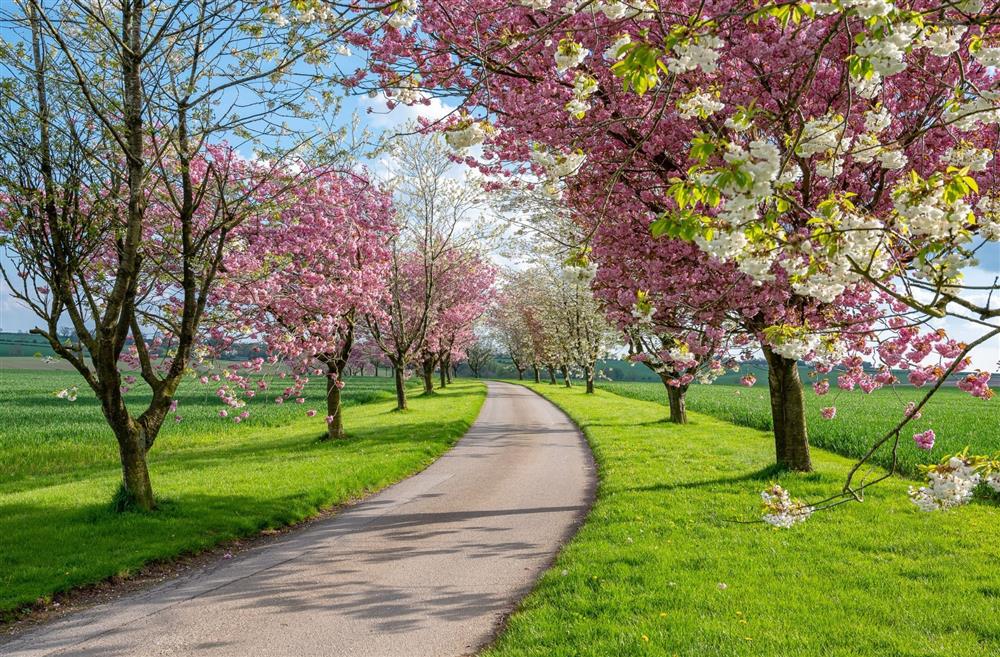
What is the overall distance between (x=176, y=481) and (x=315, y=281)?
6.34 m

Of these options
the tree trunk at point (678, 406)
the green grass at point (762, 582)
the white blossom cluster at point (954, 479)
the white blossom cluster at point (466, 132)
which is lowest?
the green grass at point (762, 582)

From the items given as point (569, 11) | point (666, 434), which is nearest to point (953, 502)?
point (569, 11)

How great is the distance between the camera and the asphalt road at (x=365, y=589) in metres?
6.00

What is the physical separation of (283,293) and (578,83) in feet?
44.5

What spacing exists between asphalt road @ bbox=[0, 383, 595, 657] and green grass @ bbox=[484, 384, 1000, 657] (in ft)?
2.19

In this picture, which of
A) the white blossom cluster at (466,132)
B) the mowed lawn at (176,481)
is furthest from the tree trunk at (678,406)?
Result: the white blossom cluster at (466,132)

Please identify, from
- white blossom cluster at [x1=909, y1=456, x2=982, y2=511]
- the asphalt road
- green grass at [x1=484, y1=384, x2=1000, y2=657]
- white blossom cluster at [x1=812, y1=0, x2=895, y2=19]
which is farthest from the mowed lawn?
white blossom cluster at [x1=812, y1=0, x2=895, y2=19]

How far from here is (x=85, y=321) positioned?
10703 millimetres

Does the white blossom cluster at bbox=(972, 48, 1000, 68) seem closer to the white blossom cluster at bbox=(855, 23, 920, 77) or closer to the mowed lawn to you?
the white blossom cluster at bbox=(855, 23, 920, 77)

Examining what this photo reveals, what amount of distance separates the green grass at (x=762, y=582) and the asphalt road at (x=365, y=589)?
26.3 inches

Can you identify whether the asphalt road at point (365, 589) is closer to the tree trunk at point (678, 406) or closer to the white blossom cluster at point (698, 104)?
the white blossom cluster at point (698, 104)

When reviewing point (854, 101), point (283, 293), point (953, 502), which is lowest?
point (953, 502)

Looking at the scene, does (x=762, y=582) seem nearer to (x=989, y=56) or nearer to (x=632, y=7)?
(x=989, y=56)

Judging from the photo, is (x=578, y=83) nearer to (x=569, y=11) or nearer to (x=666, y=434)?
(x=569, y=11)
